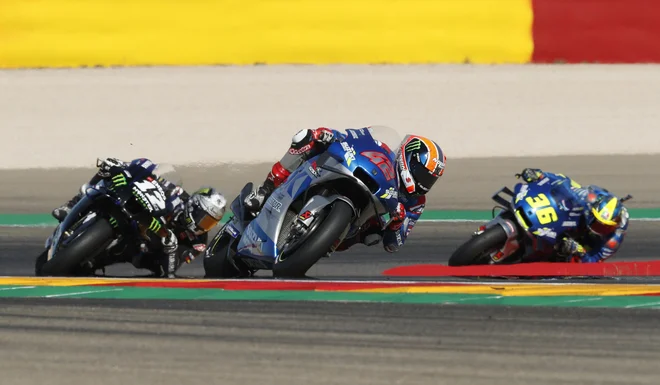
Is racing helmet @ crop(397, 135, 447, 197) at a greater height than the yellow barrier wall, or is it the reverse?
racing helmet @ crop(397, 135, 447, 197)

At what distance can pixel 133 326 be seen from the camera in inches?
251

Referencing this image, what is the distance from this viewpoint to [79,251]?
7633mm

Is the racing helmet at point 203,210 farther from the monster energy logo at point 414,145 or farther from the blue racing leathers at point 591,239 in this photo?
the blue racing leathers at point 591,239

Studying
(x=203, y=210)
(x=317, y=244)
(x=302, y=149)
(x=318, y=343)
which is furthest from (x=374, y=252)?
(x=318, y=343)

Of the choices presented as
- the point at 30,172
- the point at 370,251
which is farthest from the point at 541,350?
the point at 30,172

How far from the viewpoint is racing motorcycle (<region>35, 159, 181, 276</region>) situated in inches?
302

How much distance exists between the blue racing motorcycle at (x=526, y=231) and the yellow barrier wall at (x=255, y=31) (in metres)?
6.93

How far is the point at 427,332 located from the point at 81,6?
10.1 metres

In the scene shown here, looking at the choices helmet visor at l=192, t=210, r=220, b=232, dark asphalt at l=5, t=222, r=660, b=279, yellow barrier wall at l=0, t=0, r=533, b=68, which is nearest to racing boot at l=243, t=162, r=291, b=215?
helmet visor at l=192, t=210, r=220, b=232

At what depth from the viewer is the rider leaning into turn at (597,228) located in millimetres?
8484

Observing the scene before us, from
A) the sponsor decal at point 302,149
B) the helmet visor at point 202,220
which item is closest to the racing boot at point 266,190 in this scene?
the sponsor decal at point 302,149

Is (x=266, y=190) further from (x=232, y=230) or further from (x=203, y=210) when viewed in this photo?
(x=203, y=210)

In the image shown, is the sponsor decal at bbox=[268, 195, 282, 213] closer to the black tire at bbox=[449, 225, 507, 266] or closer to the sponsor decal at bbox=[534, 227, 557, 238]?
the black tire at bbox=[449, 225, 507, 266]

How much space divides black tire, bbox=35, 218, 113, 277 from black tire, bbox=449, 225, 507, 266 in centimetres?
250
